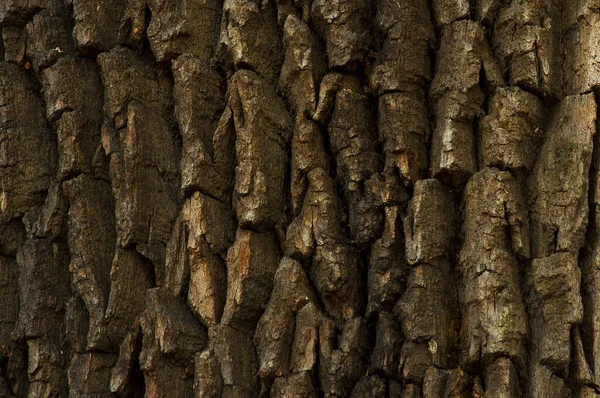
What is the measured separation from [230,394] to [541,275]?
4.40 ft

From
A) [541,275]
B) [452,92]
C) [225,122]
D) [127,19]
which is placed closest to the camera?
[541,275]

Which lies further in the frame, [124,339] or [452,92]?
[124,339]

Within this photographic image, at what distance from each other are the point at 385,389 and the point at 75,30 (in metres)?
2.33

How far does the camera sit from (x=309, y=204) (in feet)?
14.0

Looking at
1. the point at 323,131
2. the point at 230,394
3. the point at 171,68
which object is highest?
the point at 171,68

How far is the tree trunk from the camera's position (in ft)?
13.1

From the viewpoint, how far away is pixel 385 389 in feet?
13.1

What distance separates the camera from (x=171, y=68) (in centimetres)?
475

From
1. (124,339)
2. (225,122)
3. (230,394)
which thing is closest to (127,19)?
(225,122)

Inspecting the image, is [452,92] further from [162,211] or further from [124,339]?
[124,339]

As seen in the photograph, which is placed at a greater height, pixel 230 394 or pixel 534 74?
pixel 534 74

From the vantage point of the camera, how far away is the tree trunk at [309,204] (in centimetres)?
399

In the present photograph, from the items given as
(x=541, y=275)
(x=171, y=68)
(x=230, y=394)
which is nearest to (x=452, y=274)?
(x=541, y=275)

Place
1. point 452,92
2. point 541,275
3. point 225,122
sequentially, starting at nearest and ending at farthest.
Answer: point 541,275 → point 452,92 → point 225,122
